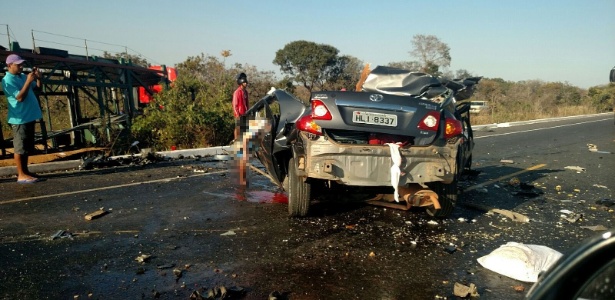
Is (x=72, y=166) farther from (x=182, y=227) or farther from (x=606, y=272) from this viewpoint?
(x=606, y=272)

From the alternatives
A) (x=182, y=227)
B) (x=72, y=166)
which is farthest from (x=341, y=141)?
(x=72, y=166)

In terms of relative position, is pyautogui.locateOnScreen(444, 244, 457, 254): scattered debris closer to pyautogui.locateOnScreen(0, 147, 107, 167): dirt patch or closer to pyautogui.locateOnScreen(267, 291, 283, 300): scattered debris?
pyautogui.locateOnScreen(267, 291, 283, 300): scattered debris

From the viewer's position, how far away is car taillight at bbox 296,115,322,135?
4.56 m

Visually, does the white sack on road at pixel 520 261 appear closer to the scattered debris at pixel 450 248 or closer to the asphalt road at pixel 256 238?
the asphalt road at pixel 256 238

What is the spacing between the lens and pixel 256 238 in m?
4.53

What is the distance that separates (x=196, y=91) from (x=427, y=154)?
1072 centimetres

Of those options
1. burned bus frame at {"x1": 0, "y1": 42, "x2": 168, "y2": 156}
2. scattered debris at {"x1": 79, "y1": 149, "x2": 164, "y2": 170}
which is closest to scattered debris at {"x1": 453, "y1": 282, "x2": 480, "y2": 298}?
scattered debris at {"x1": 79, "y1": 149, "x2": 164, "y2": 170}

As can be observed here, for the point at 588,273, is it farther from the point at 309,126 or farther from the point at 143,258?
the point at 143,258

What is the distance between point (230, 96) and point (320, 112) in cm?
971

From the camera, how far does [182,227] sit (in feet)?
16.2

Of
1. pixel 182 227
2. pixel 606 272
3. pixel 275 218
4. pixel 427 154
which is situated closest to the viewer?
pixel 606 272

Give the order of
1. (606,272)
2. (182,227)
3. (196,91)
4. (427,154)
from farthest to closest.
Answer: (196,91) → (182,227) → (427,154) → (606,272)

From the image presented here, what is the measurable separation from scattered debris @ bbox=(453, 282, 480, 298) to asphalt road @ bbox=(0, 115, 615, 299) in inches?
2.6

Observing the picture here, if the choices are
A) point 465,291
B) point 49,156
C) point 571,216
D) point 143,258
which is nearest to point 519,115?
point 571,216
